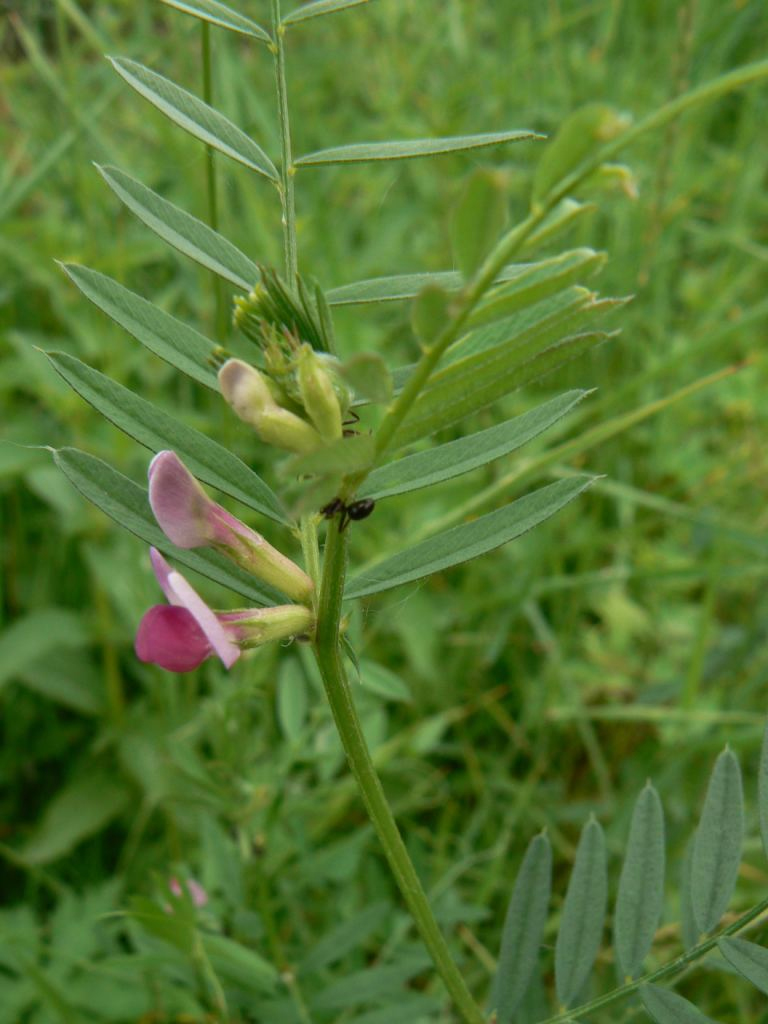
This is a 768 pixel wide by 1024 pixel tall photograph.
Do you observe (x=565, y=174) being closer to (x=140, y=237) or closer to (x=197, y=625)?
(x=197, y=625)

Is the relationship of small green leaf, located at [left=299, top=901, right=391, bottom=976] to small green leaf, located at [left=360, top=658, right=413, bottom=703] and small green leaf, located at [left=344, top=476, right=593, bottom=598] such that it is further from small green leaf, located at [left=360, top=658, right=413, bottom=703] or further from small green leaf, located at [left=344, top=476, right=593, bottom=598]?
small green leaf, located at [left=344, top=476, right=593, bottom=598]

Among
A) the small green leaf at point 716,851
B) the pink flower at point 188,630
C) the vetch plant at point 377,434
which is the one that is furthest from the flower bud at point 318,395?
the small green leaf at point 716,851

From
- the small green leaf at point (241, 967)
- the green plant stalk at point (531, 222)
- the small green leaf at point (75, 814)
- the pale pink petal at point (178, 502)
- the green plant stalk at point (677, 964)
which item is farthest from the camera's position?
the small green leaf at point (75, 814)

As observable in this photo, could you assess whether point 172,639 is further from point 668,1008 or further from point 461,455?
point 668,1008

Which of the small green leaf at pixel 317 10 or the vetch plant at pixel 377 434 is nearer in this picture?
the vetch plant at pixel 377 434

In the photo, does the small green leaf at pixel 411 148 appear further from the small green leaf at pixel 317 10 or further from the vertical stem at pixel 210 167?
the vertical stem at pixel 210 167

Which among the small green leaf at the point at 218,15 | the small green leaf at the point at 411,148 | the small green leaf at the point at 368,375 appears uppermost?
the small green leaf at the point at 218,15

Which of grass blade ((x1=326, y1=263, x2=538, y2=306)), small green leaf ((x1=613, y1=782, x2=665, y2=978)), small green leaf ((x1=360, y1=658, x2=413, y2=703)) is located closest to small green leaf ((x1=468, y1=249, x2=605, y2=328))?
grass blade ((x1=326, y1=263, x2=538, y2=306))
